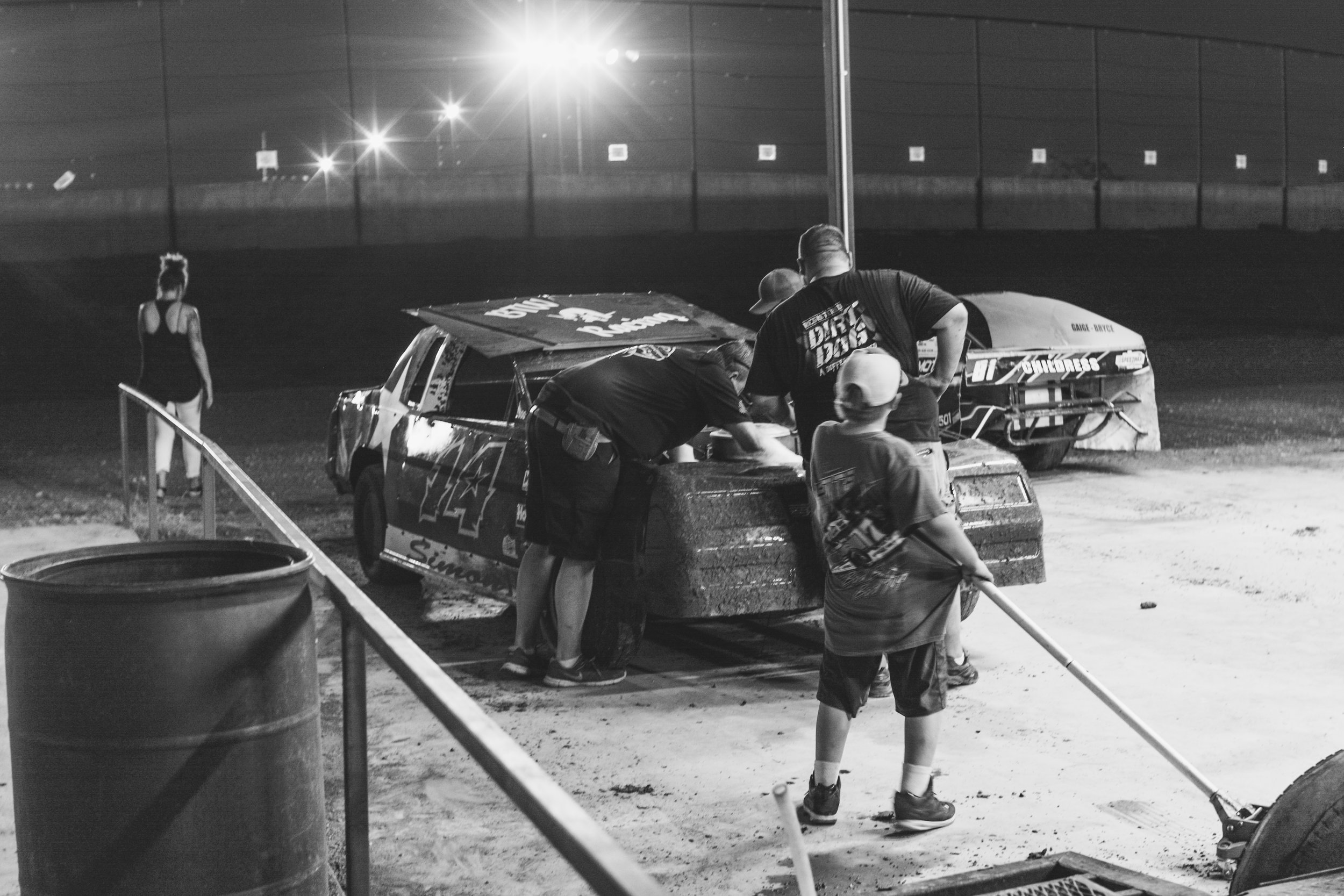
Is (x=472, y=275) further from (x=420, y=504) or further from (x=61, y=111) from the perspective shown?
(x=420, y=504)

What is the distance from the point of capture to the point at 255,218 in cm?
3116

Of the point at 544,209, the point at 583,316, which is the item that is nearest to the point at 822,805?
the point at 583,316

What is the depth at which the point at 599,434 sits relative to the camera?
6047 millimetres

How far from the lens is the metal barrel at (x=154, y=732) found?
9.93ft

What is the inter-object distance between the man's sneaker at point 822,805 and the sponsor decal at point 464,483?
2585 mm

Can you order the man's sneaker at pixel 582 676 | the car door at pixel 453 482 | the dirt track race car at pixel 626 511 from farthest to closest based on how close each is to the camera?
the car door at pixel 453 482 < the man's sneaker at pixel 582 676 < the dirt track race car at pixel 626 511

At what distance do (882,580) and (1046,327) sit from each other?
25.1ft

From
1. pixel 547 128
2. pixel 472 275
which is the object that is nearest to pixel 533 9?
pixel 547 128

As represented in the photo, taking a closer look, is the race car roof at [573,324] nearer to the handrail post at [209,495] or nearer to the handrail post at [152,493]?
the handrail post at [209,495]

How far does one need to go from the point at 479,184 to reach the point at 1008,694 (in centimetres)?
2765

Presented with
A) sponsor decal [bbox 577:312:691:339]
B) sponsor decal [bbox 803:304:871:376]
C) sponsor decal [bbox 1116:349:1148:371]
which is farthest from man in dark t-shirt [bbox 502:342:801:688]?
sponsor decal [bbox 1116:349:1148:371]

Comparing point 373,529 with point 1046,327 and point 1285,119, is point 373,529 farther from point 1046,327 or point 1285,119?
point 1285,119

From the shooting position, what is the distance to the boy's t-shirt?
464cm

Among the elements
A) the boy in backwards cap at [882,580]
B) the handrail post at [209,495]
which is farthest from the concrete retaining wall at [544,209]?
the boy in backwards cap at [882,580]
